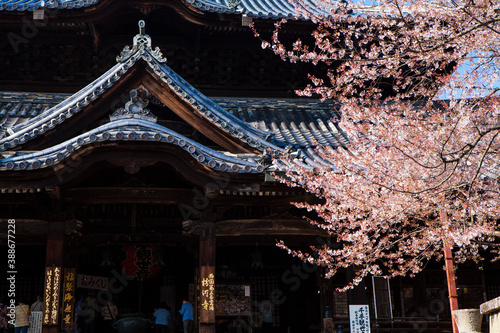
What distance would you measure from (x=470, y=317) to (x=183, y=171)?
5600mm

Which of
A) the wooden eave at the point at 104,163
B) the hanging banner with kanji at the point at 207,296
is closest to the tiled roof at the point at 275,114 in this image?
the wooden eave at the point at 104,163

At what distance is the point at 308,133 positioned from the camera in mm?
12953

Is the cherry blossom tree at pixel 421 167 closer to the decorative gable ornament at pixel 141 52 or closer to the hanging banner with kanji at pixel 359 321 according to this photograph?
the hanging banner with kanji at pixel 359 321

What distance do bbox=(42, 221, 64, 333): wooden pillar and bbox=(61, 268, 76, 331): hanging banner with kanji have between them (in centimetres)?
67

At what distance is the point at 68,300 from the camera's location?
1075 cm

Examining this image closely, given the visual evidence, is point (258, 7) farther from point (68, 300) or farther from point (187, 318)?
point (68, 300)

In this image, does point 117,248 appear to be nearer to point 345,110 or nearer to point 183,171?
point 183,171

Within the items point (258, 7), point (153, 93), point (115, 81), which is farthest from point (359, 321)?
point (258, 7)

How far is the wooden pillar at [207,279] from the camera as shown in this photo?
389 inches

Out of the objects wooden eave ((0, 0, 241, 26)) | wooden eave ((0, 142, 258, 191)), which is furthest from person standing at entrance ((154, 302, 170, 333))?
wooden eave ((0, 0, 241, 26))

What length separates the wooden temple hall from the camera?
32.6 ft

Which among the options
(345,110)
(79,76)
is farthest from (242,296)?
(79,76)

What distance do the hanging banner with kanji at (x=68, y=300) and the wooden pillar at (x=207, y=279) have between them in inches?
109

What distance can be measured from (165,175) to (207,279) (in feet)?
8.09
